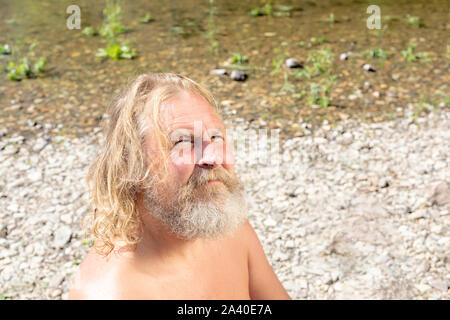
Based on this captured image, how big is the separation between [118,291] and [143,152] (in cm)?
58

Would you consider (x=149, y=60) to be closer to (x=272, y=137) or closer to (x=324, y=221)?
(x=272, y=137)

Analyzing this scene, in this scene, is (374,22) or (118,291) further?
(374,22)

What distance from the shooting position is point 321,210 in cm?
505

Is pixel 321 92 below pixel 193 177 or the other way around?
below

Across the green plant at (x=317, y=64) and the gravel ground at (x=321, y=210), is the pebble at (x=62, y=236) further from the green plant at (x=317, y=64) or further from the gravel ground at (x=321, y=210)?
the green plant at (x=317, y=64)

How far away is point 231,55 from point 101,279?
6.00 m

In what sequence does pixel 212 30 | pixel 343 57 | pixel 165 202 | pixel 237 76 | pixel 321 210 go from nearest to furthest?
pixel 165 202, pixel 321 210, pixel 237 76, pixel 343 57, pixel 212 30

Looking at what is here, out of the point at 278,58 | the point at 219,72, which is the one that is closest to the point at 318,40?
the point at 278,58

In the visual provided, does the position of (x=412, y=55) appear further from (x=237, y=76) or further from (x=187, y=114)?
(x=187, y=114)

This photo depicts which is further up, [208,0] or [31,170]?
[208,0]

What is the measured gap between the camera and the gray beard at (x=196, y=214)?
7.32ft

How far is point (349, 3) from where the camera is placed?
9.50 meters

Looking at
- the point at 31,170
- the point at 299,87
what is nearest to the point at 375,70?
the point at 299,87

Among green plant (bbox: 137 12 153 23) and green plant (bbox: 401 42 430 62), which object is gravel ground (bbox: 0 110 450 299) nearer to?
green plant (bbox: 401 42 430 62)
